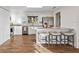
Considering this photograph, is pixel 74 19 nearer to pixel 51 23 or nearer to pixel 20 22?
pixel 51 23

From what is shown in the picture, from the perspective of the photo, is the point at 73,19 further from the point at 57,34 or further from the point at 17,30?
the point at 17,30

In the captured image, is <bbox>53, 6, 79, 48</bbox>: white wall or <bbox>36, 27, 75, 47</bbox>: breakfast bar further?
<bbox>36, 27, 75, 47</bbox>: breakfast bar

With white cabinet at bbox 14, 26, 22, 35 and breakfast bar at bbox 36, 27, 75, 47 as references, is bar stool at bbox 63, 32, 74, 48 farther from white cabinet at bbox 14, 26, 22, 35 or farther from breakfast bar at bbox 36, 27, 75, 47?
white cabinet at bbox 14, 26, 22, 35

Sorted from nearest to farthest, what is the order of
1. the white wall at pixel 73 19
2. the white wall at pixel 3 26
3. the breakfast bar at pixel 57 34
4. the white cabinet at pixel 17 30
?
the white wall at pixel 73 19 → the breakfast bar at pixel 57 34 → the white wall at pixel 3 26 → the white cabinet at pixel 17 30

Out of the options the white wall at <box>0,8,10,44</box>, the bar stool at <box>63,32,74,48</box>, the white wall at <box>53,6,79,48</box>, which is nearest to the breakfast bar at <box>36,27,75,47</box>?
the bar stool at <box>63,32,74,48</box>

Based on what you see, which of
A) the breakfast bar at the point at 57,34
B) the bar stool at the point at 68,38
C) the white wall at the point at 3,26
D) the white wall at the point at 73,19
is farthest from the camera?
the white wall at the point at 3,26

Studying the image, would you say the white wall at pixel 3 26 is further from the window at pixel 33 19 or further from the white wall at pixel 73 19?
the window at pixel 33 19

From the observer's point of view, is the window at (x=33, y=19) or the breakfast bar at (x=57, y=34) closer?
the breakfast bar at (x=57, y=34)

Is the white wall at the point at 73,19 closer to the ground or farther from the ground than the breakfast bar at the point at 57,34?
farther from the ground

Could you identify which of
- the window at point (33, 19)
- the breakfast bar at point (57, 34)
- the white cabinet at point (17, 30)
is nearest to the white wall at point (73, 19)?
the breakfast bar at point (57, 34)

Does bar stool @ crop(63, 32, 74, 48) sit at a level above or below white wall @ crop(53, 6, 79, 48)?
below

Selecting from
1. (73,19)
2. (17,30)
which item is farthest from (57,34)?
(17,30)

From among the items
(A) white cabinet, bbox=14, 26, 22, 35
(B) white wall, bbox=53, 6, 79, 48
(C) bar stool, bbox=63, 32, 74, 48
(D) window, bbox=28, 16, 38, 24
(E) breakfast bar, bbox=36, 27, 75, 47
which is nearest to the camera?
(B) white wall, bbox=53, 6, 79, 48
